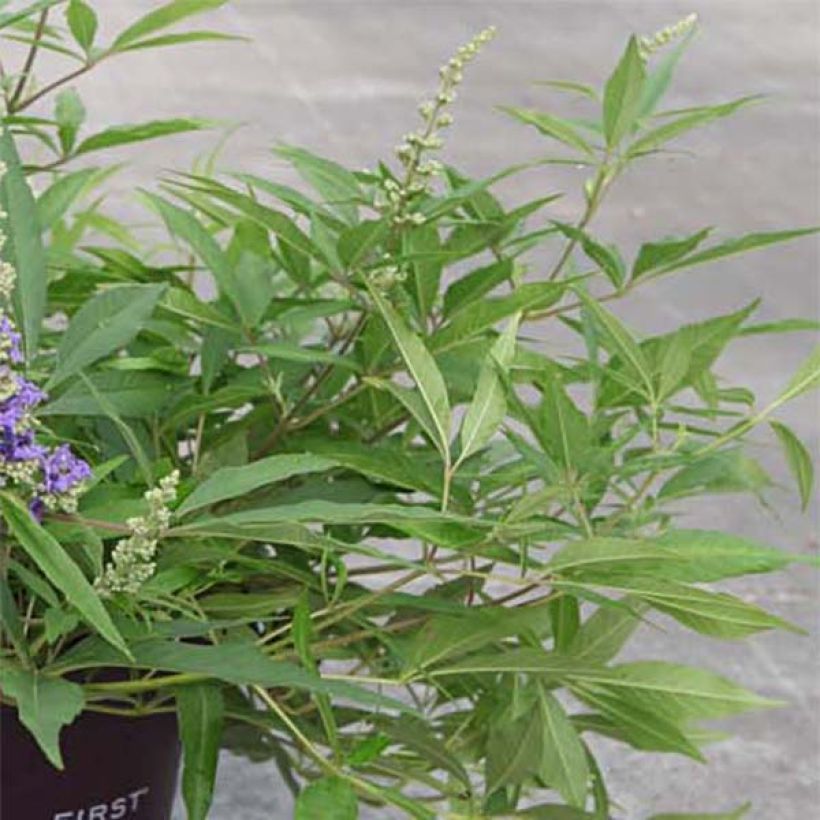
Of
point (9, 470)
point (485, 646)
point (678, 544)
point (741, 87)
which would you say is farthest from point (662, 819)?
point (741, 87)

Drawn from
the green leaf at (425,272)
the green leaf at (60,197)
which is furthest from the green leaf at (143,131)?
the green leaf at (425,272)

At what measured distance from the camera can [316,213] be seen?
99 centimetres

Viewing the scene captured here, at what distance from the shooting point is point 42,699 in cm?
84

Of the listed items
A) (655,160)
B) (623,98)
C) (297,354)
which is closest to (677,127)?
(623,98)

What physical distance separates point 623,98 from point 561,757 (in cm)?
32

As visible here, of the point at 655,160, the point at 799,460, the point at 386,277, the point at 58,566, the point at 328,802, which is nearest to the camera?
the point at 58,566

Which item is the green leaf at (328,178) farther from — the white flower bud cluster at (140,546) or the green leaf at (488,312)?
the white flower bud cluster at (140,546)

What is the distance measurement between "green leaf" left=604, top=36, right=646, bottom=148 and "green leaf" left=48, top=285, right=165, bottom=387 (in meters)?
0.26

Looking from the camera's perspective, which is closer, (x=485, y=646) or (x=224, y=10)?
(x=485, y=646)

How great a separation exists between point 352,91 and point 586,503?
3654 mm

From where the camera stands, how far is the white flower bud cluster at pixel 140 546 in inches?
30.7

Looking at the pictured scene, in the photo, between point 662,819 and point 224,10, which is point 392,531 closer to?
point 662,819

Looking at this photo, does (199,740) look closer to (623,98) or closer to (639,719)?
(639,719)

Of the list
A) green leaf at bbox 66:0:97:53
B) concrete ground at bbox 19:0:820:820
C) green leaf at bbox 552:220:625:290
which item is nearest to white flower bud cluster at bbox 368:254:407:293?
green leaf at bbox 552:220:625:290
